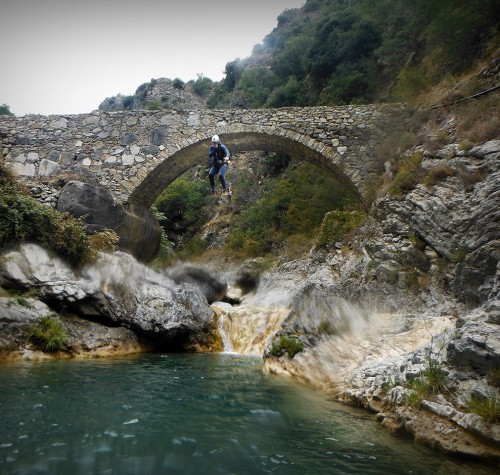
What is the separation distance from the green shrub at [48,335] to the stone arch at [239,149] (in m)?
6.71

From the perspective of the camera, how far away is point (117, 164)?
1307 cm

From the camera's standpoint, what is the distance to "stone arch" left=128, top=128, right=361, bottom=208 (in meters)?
13.2

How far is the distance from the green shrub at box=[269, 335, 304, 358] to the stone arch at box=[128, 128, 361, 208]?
26.5ft

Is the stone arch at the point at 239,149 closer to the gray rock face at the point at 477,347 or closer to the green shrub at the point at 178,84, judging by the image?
the gray rock face at the point at 477,347

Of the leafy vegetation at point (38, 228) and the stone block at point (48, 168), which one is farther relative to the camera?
the stone block at point (48, 168)

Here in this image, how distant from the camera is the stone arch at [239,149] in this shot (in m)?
13.2

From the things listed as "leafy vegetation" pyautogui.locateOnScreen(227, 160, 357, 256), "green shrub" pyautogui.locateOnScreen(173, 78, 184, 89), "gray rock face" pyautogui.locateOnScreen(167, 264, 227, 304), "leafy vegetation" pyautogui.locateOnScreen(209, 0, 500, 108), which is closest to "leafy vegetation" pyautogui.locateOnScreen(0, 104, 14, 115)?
"green shrub" pyautogui.locateOnScreen(173, 78, 184, 89)

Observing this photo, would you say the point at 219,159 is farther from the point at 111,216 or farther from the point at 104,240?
the point at 104,240

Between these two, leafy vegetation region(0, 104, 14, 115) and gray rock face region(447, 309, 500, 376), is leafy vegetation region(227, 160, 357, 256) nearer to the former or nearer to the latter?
gray rock face region(447, 309, 500, 376)

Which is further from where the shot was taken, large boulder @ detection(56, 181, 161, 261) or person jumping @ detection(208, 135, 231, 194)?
person jumping @ detection(208, 135, 231, 194)

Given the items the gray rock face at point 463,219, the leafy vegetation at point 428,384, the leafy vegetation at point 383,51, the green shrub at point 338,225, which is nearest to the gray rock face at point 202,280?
the green shrub at point 338,225

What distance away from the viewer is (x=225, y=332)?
9.67 m

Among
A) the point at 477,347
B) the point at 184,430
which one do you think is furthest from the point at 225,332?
the point at 477,347

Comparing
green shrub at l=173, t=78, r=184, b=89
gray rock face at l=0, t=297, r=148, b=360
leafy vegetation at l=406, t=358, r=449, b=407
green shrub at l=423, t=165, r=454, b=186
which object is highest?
green shrub at l=173, t=78, r=184, b=89
